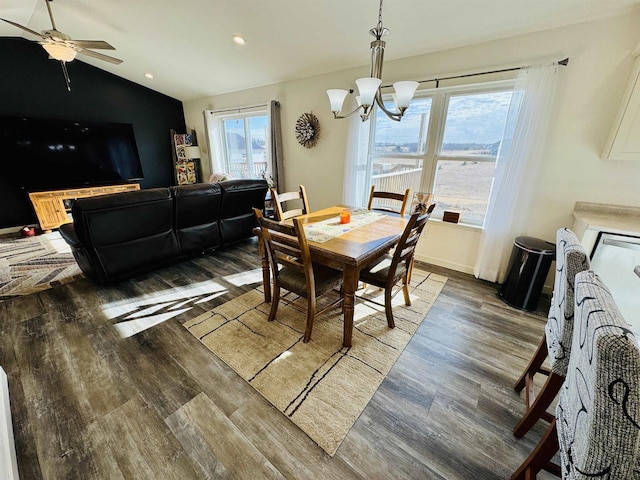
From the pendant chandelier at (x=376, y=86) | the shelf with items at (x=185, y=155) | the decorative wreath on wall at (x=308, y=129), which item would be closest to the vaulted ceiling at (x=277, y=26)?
the decorative wreath on wall at (x=308, y=129)

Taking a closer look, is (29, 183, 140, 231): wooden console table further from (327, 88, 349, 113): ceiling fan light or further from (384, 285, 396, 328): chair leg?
(384, 285, 396, 328): chair leg

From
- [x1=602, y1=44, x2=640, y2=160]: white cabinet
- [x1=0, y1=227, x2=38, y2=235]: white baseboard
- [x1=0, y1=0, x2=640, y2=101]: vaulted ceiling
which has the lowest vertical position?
[x1=0, y1=227, x2=38, y2=235]: white baseboard

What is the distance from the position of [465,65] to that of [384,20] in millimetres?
916

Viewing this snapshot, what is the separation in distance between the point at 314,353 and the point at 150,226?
6.94 feet

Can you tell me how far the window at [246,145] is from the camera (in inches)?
191

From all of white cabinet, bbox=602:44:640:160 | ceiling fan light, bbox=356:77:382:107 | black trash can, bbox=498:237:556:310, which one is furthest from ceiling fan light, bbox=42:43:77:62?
white cabinet, bbox=602:44:640:160

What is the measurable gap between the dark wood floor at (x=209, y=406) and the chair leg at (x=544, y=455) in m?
0.24

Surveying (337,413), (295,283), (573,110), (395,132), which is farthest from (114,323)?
(573,110)

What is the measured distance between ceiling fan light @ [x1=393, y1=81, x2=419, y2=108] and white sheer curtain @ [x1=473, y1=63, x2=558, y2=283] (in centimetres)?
135

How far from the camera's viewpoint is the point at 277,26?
9.02 feet

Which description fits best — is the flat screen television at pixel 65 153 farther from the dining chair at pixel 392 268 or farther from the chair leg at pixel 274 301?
the dining chair at pixel 392 268

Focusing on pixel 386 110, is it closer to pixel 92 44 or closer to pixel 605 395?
pixel 605 395

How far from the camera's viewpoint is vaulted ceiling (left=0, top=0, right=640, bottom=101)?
84.0 inches

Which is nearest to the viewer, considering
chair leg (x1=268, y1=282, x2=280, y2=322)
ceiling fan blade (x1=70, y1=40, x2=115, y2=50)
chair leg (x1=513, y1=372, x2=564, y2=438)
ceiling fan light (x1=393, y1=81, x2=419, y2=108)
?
chair leg (x1=513, y1=372, x2=564, y2=438)
